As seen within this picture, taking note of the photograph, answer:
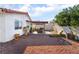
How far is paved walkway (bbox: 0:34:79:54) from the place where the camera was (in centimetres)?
362

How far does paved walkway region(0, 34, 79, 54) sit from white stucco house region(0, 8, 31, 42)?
10cm

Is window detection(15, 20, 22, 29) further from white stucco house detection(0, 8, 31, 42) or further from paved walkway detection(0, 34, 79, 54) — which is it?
paved walkway detection(0, 34, 79, 54)

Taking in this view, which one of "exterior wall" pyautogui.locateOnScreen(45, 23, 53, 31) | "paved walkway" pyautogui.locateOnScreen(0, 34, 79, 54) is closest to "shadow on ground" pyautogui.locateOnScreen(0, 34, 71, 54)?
"paved walkway" pyautogui.locateOnScreen(0, 34, 79, 54)

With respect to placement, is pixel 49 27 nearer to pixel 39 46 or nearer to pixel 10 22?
pixel 39 46

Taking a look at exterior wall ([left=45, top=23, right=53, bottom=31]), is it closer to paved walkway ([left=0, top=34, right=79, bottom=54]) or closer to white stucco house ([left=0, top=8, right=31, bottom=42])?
paved walkway ([left=0, top=34, right=79, bottom=54])

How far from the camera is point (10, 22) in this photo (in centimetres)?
366

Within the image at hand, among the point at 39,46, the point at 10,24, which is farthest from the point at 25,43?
the point at 10,24

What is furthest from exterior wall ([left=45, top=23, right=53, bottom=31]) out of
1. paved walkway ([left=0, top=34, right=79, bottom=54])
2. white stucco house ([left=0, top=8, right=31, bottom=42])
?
white stucco house ([left=0, top=8, right=31, bottom=42])

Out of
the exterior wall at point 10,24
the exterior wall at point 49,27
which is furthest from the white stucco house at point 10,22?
the exterior wall at point 49,27

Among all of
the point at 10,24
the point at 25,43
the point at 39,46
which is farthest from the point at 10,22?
the point at 39,46

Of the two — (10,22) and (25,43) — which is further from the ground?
(10,22)

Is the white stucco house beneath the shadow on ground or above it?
above

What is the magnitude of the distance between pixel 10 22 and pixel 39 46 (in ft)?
1.66

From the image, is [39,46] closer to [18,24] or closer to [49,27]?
A: [49,27]
